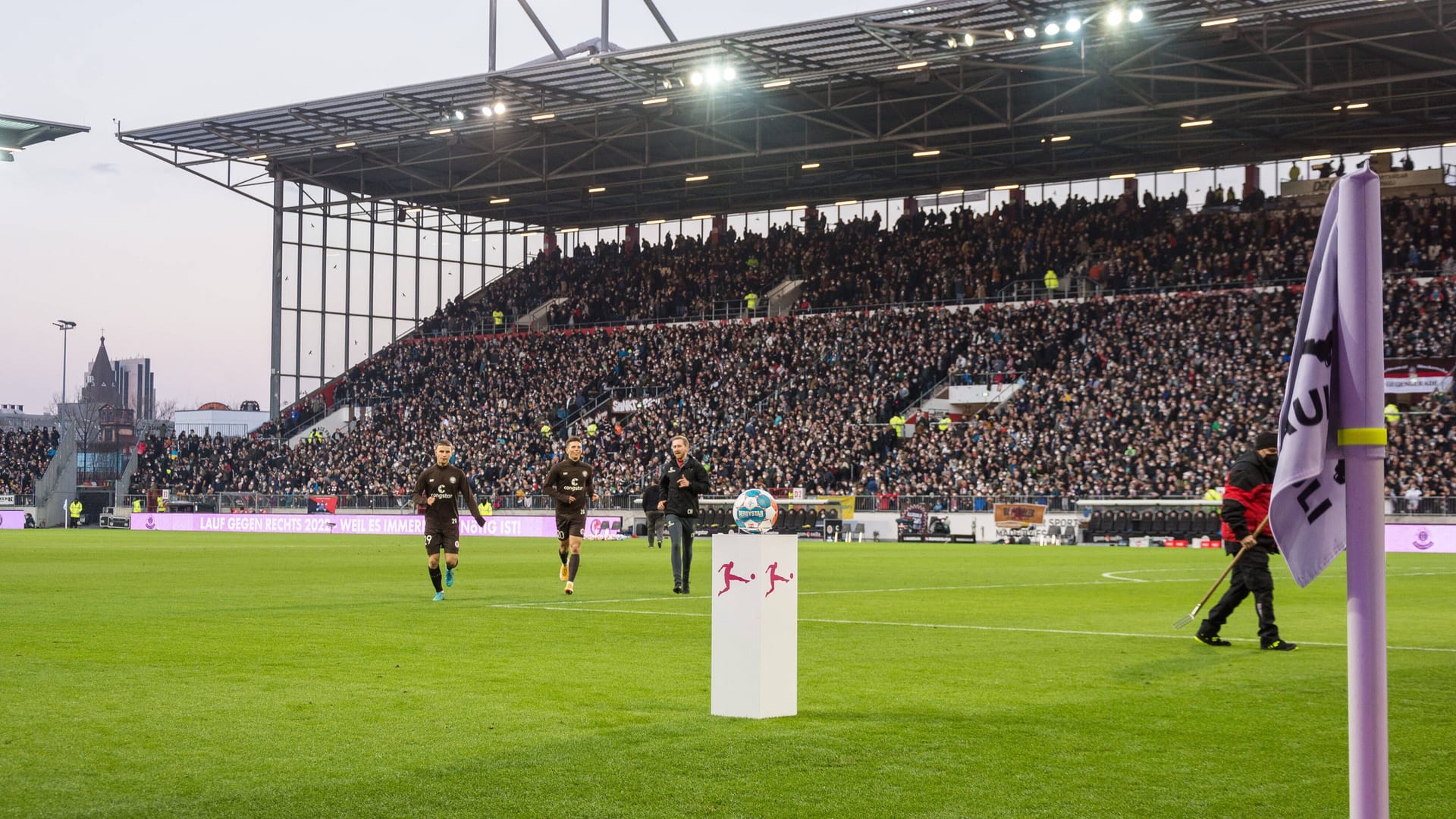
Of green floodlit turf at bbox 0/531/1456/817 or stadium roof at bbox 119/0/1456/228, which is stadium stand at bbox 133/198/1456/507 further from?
green floodlit turf at bbox 0/531/1456/817

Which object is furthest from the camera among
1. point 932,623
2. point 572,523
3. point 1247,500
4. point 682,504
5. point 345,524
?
point 345,524

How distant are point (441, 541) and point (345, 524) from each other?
132ft

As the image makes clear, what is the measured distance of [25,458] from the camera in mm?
73562

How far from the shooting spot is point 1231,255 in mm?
55781

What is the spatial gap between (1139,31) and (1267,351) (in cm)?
1264

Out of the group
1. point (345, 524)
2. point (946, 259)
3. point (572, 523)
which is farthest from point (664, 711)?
point (946, 259)

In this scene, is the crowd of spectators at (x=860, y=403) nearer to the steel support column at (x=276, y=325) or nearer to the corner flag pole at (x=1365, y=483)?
the steel support column at (x=276, y=325)

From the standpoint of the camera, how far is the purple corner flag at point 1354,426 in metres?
4.12

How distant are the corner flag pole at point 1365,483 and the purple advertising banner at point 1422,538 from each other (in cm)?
3865

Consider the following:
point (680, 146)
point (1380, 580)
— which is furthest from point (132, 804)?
point (680, 146)

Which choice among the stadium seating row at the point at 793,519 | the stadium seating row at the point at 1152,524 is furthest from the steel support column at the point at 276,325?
the stadium seating row at the point at 1152,524

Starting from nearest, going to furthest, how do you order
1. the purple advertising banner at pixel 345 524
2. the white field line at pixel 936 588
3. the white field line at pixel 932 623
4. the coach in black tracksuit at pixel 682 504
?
the white field line at pixel 932 623 → the white field line at pixel 936 588 → the coach in black tracksuit at pixel 682 504 → the purple advertising banner at pixel 345 524

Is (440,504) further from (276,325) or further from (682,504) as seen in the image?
(276,325)

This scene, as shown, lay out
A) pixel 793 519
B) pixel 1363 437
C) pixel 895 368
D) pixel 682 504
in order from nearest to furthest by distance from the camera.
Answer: pixel 1363 437 → pixel 682 504 → pixel 793 519 → pixel 895 368
